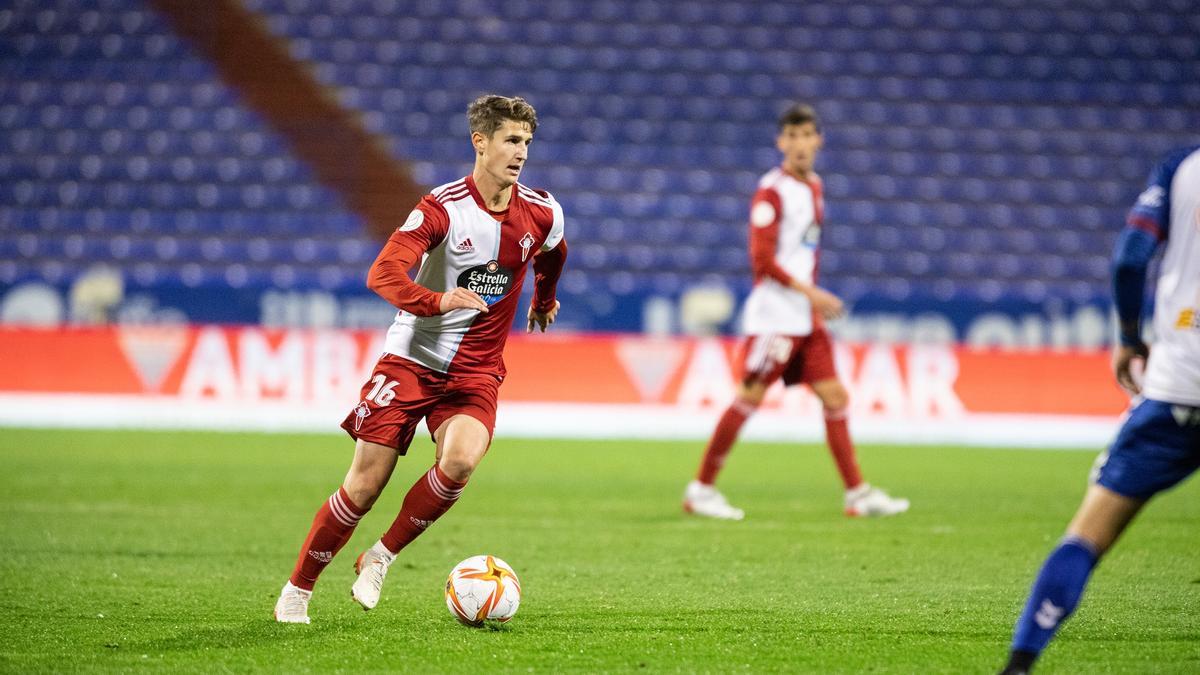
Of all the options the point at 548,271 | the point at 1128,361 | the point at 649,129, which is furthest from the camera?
the point at 649,129

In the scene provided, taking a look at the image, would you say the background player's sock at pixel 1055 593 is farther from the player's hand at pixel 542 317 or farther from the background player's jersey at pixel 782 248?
the background player's jersey at pixel 782 248

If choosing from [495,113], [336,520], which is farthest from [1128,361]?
[336,520]

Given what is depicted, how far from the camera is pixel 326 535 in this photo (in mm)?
5191

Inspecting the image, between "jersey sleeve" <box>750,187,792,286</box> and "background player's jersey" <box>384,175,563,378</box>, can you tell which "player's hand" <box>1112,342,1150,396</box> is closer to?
"background player's jersey" <box>384,175,563,378</box>

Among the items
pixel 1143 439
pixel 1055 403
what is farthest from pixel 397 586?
pixel 1055 403

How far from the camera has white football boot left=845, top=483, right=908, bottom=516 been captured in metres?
8.62

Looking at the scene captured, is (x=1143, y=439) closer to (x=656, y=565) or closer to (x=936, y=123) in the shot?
(x=656, y=565)

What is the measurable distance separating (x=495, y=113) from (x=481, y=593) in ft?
5.78

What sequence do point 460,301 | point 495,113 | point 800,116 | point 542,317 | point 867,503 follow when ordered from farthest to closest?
point 867,503, point 800,116, point 542,317, point 495,113, point 460,301

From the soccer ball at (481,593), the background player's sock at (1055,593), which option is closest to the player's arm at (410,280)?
the soccer ball at (481,593)

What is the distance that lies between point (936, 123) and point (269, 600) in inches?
755

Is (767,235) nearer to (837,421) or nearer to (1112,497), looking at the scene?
(837,421)

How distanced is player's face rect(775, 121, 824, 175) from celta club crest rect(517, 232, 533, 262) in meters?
3.43

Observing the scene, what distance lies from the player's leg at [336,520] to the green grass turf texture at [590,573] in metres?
0.13
